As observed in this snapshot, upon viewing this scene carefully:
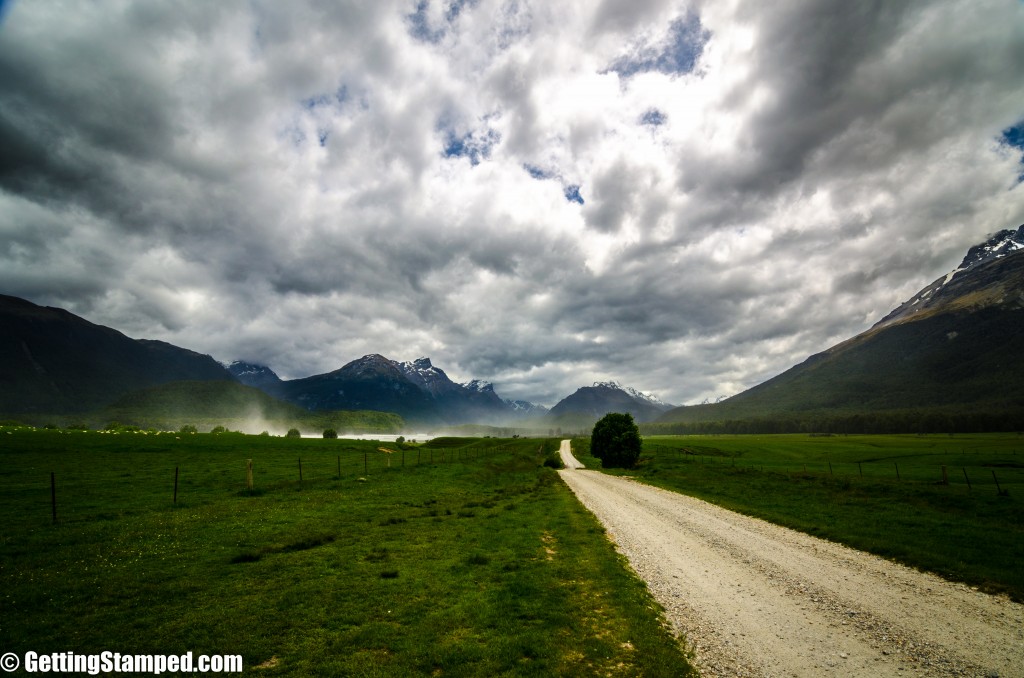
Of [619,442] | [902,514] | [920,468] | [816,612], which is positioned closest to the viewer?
[816,612]

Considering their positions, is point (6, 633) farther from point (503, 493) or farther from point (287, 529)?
point (503, 493)

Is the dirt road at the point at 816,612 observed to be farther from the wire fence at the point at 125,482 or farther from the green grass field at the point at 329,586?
the wire fence at the point at 125,482

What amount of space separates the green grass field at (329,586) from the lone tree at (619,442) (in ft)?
172

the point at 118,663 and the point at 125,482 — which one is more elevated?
the point at 125,482

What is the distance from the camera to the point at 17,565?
15.6 m

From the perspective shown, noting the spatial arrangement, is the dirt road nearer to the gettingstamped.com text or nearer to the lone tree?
the gettingstamped.com text

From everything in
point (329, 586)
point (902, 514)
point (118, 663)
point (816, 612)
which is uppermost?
point (118, 663)

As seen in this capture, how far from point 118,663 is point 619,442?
78624 mm

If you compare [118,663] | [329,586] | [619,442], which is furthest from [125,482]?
[619,442]

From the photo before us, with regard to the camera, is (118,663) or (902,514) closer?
(118,663)

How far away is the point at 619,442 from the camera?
265 feet

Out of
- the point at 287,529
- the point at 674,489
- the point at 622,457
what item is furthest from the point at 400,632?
the point at 622,457

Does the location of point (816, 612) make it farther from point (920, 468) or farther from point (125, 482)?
point (920, 468)

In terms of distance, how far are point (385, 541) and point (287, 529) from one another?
240 inches
